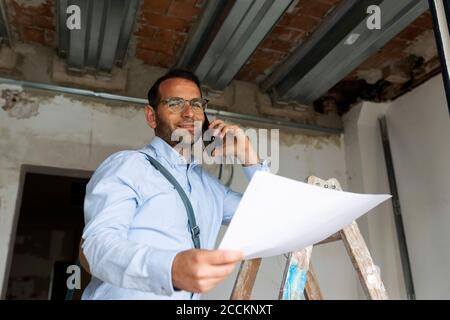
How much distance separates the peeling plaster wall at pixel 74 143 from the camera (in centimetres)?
206

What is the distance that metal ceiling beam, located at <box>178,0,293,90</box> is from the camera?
1.76 metres

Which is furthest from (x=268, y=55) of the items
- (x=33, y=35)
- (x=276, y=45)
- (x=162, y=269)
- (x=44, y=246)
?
(x=44, y=246)

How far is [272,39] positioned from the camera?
7.47 ft

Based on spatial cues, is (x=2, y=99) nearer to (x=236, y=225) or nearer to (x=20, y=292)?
(x=236, y=225)

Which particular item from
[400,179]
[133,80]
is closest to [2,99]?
[133,80]

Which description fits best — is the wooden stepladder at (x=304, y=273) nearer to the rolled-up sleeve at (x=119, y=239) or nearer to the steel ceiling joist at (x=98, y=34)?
the rolled-up sleeve at (x=119, y=239)

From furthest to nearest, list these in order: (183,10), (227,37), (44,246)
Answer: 1. (44,246)
2. (183,10)
3. (227,37)

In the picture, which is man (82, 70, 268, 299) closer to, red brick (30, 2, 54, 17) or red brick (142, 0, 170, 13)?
red brick (142, 0, 170, 13)

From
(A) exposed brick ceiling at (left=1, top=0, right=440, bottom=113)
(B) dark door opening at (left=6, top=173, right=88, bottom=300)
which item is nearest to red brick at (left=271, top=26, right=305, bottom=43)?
(A) exposed brick ceiling at (left=1, top=0, right=440, bottom=113)

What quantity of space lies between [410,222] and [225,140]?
4.84ft

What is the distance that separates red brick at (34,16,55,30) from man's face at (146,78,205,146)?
1.10 m

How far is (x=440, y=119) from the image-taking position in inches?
85.0

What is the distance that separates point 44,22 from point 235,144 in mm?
1444

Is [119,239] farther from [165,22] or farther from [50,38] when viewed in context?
[50,38]
